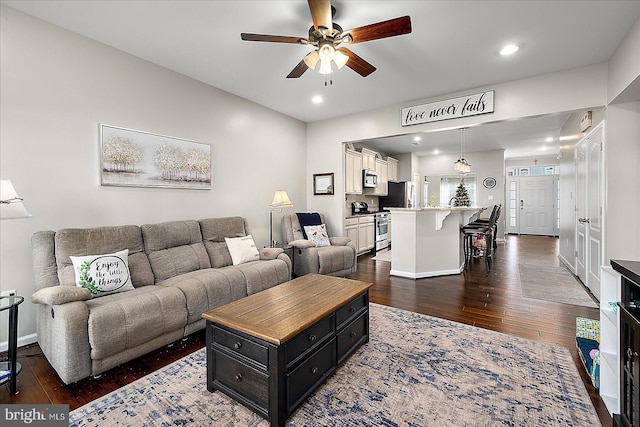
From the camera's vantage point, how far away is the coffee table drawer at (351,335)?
208 centimetres

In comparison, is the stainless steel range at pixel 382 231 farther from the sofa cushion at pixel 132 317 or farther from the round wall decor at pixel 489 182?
the sofa cushion at pixel 132 317

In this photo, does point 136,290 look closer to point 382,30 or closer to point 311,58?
point 311,58

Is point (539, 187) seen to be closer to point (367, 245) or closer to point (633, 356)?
point (367, 245)

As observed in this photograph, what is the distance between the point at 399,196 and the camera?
7887 millimetres

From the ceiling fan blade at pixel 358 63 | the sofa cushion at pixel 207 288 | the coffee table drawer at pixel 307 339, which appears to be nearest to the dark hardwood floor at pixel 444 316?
the sofa cushion at pixel 207 288

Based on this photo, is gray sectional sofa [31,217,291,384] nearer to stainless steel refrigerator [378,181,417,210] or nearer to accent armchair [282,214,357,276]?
accent armchair [282,214,357,276]

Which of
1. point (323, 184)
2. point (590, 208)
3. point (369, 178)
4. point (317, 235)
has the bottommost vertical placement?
point (317, 235)

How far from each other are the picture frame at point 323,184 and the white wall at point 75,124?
1961mm

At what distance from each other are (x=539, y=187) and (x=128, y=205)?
11458mm

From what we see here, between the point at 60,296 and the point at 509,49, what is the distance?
14.4ft

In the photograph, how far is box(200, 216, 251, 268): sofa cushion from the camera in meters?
3.42

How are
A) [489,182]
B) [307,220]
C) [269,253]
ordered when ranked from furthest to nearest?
[489,182]
[307,220]
[269,253]

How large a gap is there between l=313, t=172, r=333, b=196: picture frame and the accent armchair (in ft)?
2.89

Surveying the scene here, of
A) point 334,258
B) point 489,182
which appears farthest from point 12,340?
point 489,182
